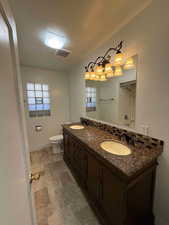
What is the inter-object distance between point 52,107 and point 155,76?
2.86 meters

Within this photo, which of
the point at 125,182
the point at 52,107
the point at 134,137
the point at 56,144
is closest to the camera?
the point at 125,182

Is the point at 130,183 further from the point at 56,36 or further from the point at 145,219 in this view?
the point at 56,36

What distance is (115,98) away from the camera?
1766mm

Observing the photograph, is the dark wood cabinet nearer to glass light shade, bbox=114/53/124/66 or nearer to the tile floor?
the tile floor

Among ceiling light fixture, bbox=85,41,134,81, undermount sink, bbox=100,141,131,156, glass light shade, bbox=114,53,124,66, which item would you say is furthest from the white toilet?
glass light shade, bbox=114,53,124,66

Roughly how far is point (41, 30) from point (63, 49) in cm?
51

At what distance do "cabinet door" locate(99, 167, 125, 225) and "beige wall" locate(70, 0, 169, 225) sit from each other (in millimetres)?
551

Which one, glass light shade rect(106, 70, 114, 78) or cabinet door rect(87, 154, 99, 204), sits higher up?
glass light shade rect(106, 70, 114, 78)

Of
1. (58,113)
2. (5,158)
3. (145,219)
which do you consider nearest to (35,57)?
(58,113)

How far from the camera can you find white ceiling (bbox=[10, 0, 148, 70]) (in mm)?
1106

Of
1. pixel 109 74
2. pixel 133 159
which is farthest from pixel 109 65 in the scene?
pixel 133 159

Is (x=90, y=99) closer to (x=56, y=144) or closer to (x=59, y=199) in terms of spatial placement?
(x=56, y=144)

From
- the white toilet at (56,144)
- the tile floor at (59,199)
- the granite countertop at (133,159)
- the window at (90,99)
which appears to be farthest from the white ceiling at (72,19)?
the tile floor at (59,199)

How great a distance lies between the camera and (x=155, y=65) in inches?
43.8
